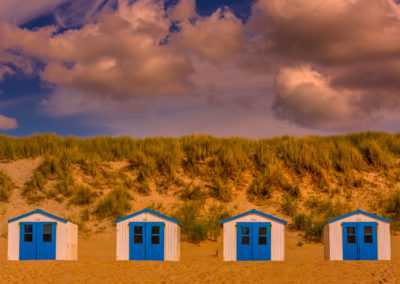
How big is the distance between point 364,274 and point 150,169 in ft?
61.3

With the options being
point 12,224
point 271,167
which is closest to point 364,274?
point 12,224

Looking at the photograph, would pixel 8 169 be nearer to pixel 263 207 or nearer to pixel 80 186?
pixel 80 186

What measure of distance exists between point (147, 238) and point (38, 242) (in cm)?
434

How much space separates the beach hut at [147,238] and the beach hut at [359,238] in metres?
6.09

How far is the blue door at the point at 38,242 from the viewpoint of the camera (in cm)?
2122

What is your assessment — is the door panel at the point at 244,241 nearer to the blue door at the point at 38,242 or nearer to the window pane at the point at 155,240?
the window pane at the point at 155,240

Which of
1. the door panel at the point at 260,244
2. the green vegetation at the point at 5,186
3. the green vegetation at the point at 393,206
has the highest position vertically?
the green vegetation at the point at 5,186

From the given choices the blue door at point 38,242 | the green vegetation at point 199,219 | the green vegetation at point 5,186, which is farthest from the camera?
the green vegetation at point 5,186

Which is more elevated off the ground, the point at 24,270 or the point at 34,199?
the point at 34,199

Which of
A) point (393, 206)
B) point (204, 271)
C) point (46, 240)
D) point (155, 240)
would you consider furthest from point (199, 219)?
point (393, 206)

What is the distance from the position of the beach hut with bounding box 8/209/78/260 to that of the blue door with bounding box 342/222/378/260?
35.3 feet

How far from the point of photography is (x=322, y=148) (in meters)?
35.9

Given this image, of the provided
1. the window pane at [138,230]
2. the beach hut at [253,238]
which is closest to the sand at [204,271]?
the beach hut at [253,238]

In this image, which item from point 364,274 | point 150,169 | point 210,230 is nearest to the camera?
point 364,274
